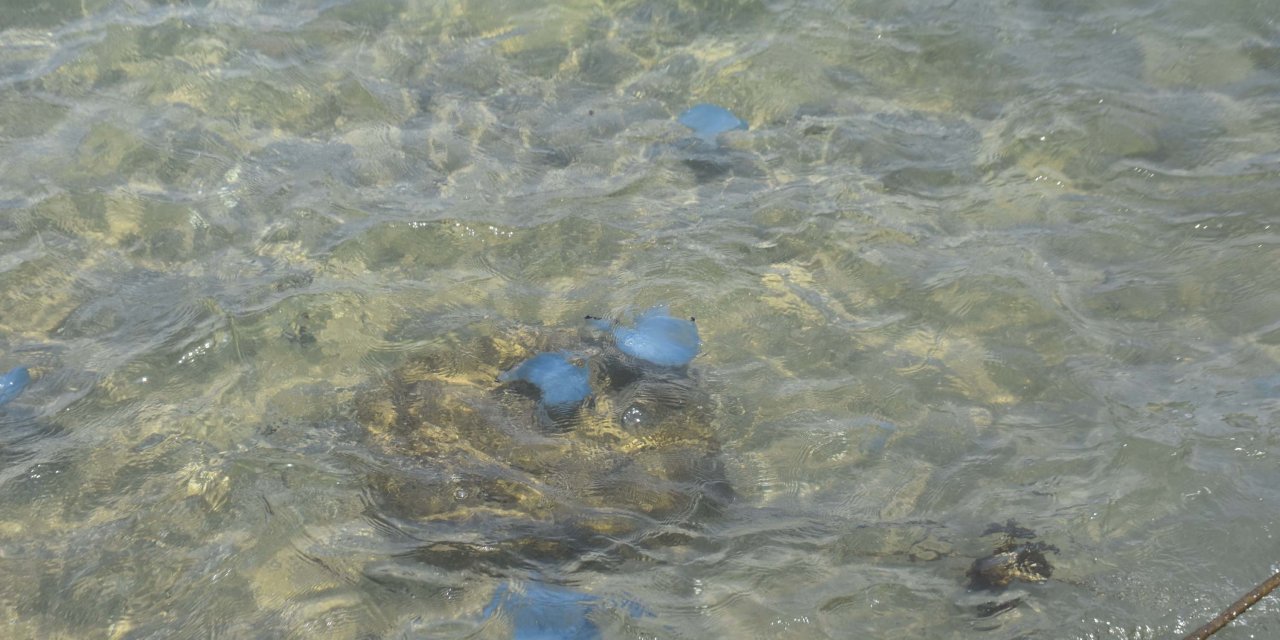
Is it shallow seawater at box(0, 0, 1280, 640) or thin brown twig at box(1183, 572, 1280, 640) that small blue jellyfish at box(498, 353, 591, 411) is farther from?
thin brown twig at box(1183, 572, 1280, 640)

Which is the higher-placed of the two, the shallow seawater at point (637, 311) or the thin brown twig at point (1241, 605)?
the thin brown twig at point (1241, 605)

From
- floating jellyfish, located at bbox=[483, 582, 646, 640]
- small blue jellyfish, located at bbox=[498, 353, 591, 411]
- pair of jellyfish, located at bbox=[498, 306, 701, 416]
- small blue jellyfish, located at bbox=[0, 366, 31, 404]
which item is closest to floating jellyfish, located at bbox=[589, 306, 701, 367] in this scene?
pair of jellyfish, located at bbox=[498, 306, 701, 416]

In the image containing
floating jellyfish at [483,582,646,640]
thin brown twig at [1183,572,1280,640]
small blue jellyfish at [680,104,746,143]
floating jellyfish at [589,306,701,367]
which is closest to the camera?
thin brown twig at [1183,572,1280,640]

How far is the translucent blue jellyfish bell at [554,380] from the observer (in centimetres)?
384

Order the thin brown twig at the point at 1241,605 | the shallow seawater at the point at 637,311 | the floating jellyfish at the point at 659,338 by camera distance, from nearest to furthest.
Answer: the thin brown twig at the point at 1241,605 → the shallow seawater at the point at 637,311 → the floating jellyfish at the point at 659,338

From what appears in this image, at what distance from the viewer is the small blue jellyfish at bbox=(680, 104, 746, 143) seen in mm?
5398

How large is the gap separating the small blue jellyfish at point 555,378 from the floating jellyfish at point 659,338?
0.82 feet

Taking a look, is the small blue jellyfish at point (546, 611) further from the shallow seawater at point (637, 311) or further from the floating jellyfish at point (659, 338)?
the floating jellyfish at point (659, 338)

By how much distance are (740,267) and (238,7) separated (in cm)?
390

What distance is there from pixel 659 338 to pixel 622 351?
200mm

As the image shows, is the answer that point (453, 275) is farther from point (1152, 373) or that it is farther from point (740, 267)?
point (1152, 373)

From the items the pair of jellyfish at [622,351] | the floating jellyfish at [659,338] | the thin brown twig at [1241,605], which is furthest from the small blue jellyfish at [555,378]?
the thin brown twig at [1241,605]

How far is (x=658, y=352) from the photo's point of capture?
4121 mm

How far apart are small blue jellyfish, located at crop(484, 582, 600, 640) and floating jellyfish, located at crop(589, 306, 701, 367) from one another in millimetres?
1195
